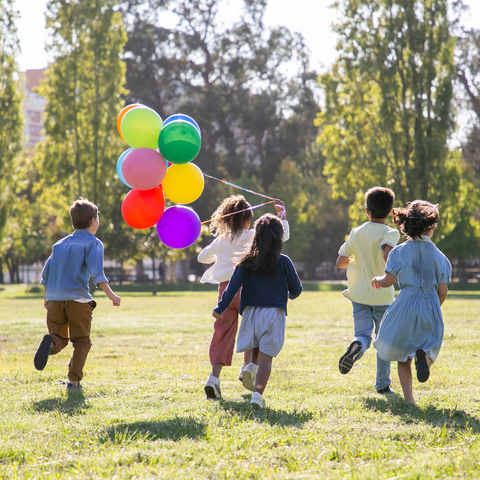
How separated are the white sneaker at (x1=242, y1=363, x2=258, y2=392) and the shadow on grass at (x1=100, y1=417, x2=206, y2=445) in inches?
34.7

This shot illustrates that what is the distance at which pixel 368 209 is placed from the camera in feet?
17.8

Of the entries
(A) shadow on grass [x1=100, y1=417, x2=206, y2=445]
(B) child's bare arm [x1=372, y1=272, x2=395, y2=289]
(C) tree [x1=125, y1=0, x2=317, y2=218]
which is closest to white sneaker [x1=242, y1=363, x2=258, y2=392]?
(A) shadow on grass [x1=100, y1=417, x2=206, y2=445]

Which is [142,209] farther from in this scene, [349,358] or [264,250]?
[349,358]

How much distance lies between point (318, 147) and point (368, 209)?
1526 inches

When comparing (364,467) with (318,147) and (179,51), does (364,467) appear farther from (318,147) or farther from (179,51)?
(318,147)

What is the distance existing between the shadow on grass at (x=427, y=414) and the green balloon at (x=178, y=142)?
289cm

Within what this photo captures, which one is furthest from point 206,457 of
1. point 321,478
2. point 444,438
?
point 444,438

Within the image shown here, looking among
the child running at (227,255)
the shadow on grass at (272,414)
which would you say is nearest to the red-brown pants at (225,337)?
the child running at (227,255)

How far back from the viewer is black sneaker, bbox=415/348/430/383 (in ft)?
14.3

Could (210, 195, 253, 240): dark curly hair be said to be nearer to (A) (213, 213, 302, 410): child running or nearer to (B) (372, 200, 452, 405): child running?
(A) (213, 213, 302, 410): child running

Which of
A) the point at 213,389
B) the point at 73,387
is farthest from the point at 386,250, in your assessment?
the point at 73,387

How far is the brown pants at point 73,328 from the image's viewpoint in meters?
5.48

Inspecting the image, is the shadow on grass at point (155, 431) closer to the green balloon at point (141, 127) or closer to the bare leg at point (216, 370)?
→ the bare leg at point (216, 370)

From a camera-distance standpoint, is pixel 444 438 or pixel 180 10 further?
pixel 180 10
